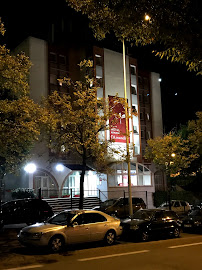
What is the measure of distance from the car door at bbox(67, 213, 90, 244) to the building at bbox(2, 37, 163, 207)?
49.1 feet

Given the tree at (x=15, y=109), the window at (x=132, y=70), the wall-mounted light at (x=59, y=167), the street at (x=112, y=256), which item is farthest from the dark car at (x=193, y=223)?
the window at (x=132, y=70)

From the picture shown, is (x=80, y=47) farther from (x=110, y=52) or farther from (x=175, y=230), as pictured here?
(x=175, y=230)

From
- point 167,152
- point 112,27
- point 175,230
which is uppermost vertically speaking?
point 112,27

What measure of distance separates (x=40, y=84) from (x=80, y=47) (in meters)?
7.73

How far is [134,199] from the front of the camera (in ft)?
82.8

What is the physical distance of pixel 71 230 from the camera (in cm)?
1241

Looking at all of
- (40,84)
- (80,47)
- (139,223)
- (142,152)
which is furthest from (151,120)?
(139,223)

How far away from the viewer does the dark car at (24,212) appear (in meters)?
18.3

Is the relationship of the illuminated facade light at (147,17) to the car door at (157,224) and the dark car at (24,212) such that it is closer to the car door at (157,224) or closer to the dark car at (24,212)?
the car door at (157,224)

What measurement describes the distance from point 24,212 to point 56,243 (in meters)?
7.56

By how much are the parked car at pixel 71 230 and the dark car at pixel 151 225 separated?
2.38ft

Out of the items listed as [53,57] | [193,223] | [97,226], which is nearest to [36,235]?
[97,226]

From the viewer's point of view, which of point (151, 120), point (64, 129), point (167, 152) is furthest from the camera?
point (151, 120)

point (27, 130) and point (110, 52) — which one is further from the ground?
point (110, 52)
